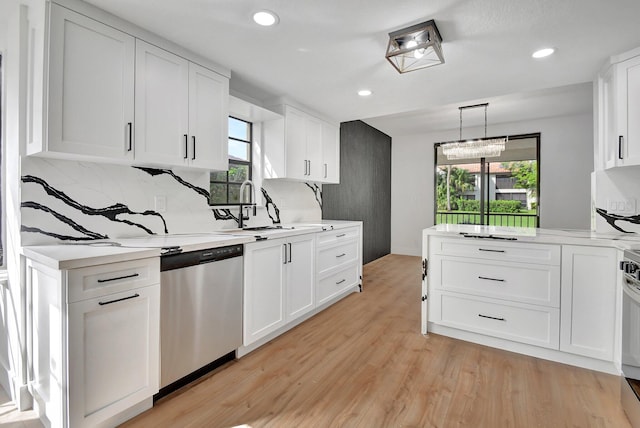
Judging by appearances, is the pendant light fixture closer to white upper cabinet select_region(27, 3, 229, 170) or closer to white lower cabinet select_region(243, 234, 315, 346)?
white upper cabinet select_region(27, 3, 229, 170)

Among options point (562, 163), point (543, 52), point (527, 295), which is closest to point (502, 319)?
point (527, 295)

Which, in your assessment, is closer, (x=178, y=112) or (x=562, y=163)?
(x=178, y=112)

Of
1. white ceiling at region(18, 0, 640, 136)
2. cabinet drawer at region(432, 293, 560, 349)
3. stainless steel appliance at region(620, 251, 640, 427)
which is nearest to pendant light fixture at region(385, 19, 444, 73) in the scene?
white ceiling at region(18, 0, 640, 136)

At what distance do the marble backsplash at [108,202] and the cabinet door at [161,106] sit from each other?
1.02ft

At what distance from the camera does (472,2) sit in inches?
70.2

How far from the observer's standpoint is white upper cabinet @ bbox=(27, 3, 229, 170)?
65.2 inches

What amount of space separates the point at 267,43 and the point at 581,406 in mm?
3091

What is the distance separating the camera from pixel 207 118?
2.44 meters

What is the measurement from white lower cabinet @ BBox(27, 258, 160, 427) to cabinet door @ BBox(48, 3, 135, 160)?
0.73 meters

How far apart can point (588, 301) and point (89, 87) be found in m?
3.55

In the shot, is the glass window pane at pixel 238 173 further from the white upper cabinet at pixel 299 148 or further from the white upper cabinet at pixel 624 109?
the white upper cabinet at pixel 624 109

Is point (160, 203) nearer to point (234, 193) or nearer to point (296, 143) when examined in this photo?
point (234, 193)

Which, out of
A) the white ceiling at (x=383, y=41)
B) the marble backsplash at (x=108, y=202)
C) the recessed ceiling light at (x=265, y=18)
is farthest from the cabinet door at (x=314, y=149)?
the recessed ceiling light at (x=265, y=18)

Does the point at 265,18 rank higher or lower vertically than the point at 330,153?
higher
